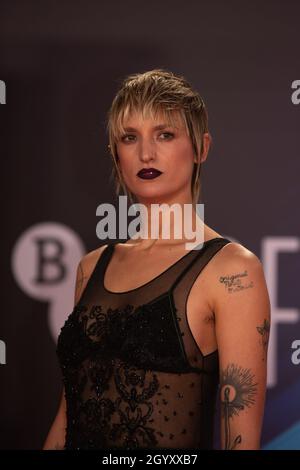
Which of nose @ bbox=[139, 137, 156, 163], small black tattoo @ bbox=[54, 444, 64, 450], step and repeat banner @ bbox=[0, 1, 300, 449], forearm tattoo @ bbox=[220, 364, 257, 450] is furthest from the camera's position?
step and repeat banner @ bbox=[0, 1, 300, 449]

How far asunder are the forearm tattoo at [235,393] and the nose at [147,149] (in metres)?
0.62

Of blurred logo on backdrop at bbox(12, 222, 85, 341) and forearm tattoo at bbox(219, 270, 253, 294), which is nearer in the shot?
forearm tattoo at bbox(219, 270, 253, 294)

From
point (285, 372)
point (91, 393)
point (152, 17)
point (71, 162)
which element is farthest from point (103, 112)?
point (91, 393)

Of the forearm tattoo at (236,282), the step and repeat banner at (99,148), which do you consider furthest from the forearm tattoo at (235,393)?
the step and repeat banner at (99,148)

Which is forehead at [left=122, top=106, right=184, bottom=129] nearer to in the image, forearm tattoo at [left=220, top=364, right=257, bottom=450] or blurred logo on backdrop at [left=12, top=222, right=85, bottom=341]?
forearm tattoo at [left=220, top=364, right=257, bottom=450]

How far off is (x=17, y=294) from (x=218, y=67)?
52.3 inches

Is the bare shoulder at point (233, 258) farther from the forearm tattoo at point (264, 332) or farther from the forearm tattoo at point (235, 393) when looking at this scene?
the forearm tattoo at point (235, 393)

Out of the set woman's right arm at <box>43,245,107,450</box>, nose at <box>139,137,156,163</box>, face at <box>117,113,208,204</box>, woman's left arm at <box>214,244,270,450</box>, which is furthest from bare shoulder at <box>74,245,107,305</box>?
woman's left arm at <box>214,244,270,450</box>

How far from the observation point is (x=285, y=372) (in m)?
3.19

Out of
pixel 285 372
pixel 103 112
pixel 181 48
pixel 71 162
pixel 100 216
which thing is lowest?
pixel 285 372

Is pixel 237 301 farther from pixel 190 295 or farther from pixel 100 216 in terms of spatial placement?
pixel 100 216

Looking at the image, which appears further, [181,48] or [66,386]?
[181,48]

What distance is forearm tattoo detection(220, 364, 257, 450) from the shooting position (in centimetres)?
190

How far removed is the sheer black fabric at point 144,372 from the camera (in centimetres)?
195
